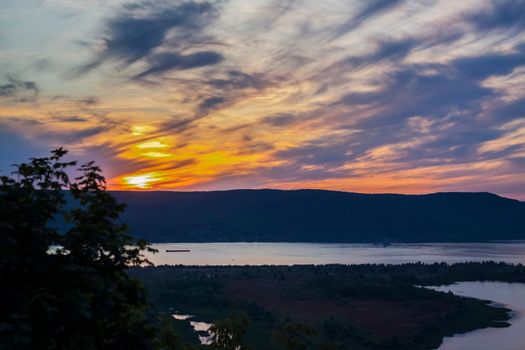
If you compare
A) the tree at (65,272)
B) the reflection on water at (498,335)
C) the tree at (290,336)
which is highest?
the tree at (65,272)

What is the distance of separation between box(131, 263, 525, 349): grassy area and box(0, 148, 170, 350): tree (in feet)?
97.2

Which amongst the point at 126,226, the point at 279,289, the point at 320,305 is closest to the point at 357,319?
the point at 320,305

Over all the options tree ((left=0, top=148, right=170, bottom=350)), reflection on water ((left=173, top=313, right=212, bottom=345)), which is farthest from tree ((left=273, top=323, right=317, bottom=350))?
reflection on water ((left=173, top=313, right=212, bottom=345))

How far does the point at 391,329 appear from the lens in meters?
54.6

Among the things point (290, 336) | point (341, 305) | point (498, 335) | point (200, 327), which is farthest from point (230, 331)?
point (341, 305)

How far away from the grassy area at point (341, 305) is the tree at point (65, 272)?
29624 millimetres

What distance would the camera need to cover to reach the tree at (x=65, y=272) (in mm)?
8469

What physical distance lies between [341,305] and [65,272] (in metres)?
62.8

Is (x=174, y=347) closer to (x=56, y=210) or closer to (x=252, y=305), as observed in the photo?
(x=56, y=210)

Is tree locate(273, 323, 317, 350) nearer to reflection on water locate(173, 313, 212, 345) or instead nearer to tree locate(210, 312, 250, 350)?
tree locate(210, 312, 250, 350)

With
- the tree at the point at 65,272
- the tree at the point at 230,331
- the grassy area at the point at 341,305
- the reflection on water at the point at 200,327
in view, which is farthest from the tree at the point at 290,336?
the reflection on water at the point at 200,327

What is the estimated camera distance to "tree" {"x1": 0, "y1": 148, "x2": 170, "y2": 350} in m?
8.47

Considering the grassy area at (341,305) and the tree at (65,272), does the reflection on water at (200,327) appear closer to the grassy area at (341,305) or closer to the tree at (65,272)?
the grassy area at (341,305)

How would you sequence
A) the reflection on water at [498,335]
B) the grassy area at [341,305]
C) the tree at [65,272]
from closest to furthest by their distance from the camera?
the tree at [65,272] → the reflection on water at [498,335] → the grassy area at [341,305]
